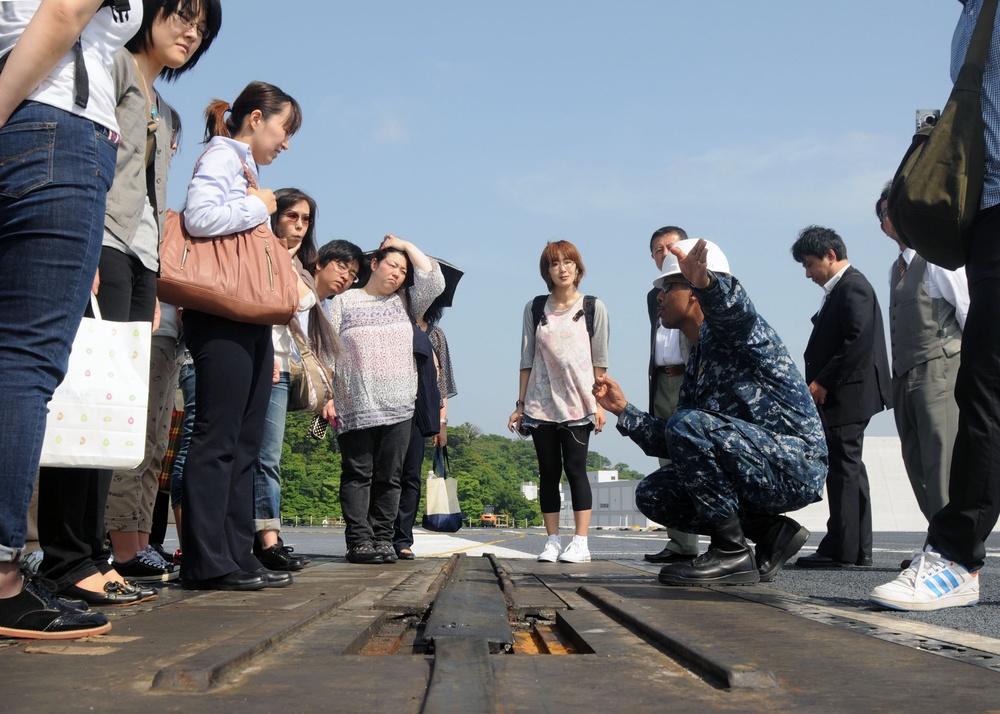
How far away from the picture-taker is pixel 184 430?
178 inches

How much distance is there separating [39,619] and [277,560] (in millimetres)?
3023

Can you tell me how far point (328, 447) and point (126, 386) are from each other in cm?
8552

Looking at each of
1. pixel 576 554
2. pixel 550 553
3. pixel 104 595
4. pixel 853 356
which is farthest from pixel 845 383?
pixel 104 595

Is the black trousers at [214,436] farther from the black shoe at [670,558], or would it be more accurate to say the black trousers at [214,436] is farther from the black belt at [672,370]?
the black belt at [672,370]

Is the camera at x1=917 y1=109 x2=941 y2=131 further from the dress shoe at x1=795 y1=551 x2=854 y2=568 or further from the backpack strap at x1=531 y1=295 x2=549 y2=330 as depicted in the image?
the backpack strap at x1=531 y1=295 x2=549 y2=330

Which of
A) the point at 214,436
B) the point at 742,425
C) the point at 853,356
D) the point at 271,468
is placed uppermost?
the point at 853,356

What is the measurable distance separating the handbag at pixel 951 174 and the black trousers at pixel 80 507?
8.62 ft

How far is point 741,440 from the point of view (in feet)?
13.4

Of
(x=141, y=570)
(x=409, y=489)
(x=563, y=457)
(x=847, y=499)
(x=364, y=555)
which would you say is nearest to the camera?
(x=141, y=570)

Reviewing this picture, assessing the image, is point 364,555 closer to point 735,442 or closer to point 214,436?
point 214,436

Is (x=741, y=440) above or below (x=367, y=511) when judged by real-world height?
above

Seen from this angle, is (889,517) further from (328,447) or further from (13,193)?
(328,447)

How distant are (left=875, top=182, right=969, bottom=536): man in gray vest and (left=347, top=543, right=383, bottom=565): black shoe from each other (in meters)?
3.05

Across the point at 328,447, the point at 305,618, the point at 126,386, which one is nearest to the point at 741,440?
the point at 305,618
